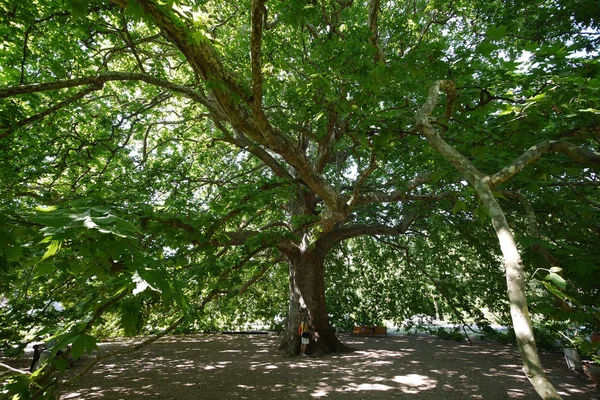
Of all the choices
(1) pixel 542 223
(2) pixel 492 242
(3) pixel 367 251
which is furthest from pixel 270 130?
(3) pixel 367 251

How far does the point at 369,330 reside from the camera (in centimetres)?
1495

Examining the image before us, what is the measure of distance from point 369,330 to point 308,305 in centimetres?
651

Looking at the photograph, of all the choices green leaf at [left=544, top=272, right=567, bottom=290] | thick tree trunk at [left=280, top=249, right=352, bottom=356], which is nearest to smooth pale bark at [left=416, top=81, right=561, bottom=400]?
green leaf at [left=544, top=272, right=567, bottom=290]

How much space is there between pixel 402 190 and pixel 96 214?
267 inches

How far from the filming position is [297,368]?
26.3ft

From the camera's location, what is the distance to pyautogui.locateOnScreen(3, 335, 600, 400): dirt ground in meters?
6.01

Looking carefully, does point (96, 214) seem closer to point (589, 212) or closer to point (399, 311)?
point (589, 212)

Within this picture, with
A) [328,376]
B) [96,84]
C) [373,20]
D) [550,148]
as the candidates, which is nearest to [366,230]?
[328,376]

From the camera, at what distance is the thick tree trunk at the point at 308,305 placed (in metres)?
9.76

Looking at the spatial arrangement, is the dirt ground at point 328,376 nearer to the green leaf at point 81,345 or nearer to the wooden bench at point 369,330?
the wooden bench at point 369,330

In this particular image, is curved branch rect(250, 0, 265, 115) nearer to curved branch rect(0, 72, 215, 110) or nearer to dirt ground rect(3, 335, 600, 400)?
curved branch rect(0, 72, 215, 110)

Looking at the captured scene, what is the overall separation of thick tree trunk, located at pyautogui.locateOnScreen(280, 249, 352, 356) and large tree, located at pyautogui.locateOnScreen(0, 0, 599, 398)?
6cm

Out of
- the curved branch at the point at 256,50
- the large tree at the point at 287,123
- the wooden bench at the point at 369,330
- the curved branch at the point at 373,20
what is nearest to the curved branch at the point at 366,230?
the large tree at the point at 287,123

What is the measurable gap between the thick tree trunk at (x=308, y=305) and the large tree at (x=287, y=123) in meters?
0.06
